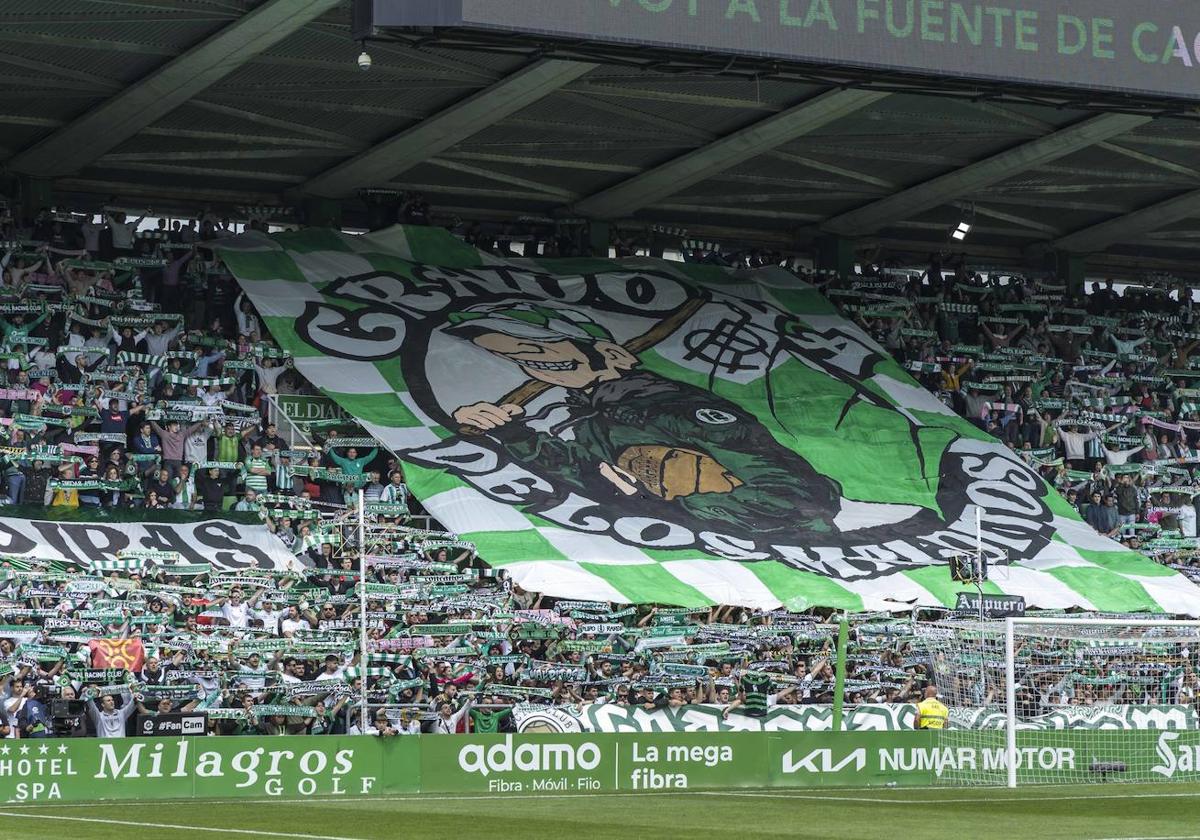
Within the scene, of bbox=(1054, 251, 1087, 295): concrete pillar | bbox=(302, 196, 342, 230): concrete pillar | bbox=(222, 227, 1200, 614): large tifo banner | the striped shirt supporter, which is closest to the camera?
the striped shirt supporter

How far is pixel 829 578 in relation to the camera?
29625 millimetres

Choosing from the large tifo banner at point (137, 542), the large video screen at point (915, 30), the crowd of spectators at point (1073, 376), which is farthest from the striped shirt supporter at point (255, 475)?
the crowd of spectators at point (1073, 376)

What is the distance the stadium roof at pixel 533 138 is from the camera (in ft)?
95.1

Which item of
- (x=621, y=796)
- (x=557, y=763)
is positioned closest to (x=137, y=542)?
(x=557, y=763)

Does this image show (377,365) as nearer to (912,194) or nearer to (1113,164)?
(912,194)

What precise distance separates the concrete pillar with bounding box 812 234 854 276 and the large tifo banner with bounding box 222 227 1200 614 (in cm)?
290

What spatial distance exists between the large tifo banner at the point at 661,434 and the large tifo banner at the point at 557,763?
5073 mm

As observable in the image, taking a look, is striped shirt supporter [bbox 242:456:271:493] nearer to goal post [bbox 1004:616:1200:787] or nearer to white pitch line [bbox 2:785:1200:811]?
white pitch line [bbox 2:785:1200:811]

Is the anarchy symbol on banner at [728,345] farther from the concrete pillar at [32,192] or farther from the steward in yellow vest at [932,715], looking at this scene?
the steward in yellow vest at [932,715]

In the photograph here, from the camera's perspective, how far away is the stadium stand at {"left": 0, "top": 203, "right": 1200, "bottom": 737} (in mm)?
24547

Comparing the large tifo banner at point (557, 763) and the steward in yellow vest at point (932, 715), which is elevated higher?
the steward in yellow vest at point (932, 715)

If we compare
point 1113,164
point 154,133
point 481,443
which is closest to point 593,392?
point 481,443

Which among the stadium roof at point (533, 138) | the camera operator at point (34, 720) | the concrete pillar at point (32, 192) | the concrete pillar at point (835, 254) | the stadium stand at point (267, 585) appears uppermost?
the stadium roof at point (533, 138)

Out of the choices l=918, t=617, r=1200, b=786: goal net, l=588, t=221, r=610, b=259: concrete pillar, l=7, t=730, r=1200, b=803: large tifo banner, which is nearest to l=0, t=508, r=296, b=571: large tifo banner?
l=7, t=730, r=1200, b=803: large tifo banner
